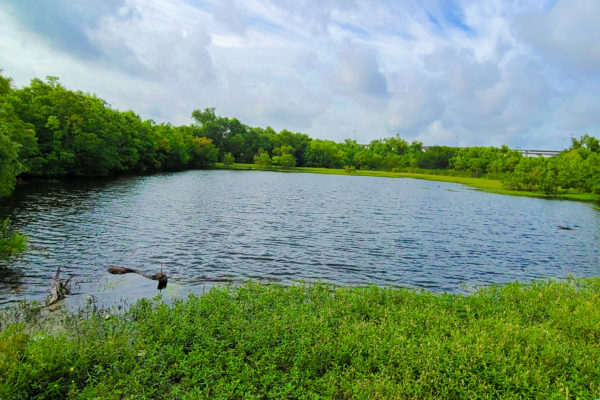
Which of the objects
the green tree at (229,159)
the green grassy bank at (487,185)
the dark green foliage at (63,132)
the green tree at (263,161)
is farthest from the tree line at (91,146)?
the green tree at (263,161)

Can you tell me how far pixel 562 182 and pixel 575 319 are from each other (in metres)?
99.7

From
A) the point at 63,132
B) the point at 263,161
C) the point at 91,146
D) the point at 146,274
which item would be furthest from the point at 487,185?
the point at 146,274

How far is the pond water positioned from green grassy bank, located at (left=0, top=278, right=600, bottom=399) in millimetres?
5720

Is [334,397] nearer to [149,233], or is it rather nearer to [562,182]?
[149,233]

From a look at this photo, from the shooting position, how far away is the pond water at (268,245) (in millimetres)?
20672

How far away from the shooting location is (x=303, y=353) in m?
10.4

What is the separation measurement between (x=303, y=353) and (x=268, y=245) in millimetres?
18597

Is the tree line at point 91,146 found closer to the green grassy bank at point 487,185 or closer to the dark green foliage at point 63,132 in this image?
the dark green foliage at point 63,132

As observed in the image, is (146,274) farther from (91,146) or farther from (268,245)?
(91,146)

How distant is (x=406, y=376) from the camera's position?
9344mm

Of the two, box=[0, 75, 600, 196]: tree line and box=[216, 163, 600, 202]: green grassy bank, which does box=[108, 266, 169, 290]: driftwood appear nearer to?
box=[0, 75, 600, 196]: tree line

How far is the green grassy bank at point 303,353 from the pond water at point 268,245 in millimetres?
5720

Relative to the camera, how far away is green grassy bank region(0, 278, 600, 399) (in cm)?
880

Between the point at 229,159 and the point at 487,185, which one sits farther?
the point at 229,159
